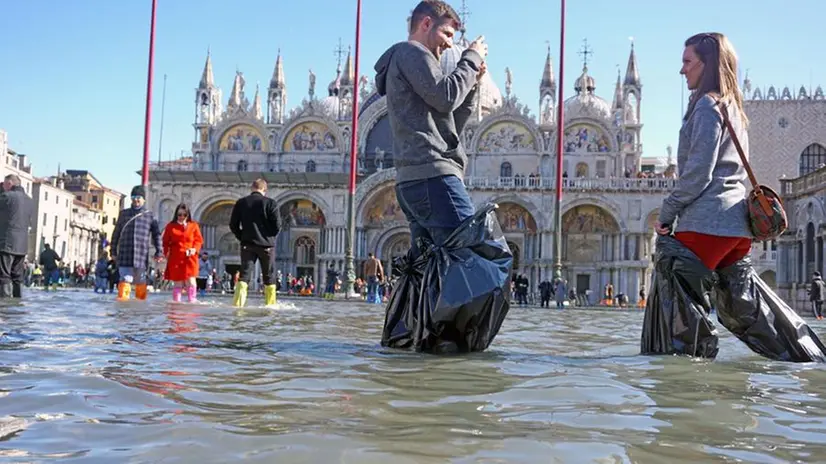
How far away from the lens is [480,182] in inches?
1441

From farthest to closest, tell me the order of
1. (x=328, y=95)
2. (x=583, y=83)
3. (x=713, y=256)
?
(x=328, y=95)
(x=583, y=83)
(x=713, y=256)

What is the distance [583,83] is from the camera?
43.8 m

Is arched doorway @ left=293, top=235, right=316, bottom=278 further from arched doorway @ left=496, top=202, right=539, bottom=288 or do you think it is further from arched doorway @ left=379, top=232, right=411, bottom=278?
arched doorway @ left=496, top=202, right=539, bottom=288

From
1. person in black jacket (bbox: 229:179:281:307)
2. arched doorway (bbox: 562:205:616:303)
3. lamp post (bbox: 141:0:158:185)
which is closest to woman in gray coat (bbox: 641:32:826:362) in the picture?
person in black jacket (bbox: 229:179:281:307)

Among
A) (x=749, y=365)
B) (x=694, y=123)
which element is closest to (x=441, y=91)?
(x=694, y=123)

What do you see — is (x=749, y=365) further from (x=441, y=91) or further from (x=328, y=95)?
(x=328, y=95)

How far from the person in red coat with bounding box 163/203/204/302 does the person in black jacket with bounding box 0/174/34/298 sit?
56.4 inches

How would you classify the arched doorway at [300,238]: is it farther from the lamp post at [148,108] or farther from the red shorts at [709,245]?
Result: the red shorts at [709,245]

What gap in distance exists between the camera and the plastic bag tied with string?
3.63 metres

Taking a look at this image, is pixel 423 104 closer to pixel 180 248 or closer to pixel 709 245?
pixel 709 245

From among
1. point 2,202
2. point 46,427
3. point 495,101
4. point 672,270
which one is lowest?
point 46,427

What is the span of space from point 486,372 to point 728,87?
194cm

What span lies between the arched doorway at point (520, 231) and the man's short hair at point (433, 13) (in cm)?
3260

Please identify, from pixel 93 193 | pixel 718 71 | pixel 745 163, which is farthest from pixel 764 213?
pixel 93 193
